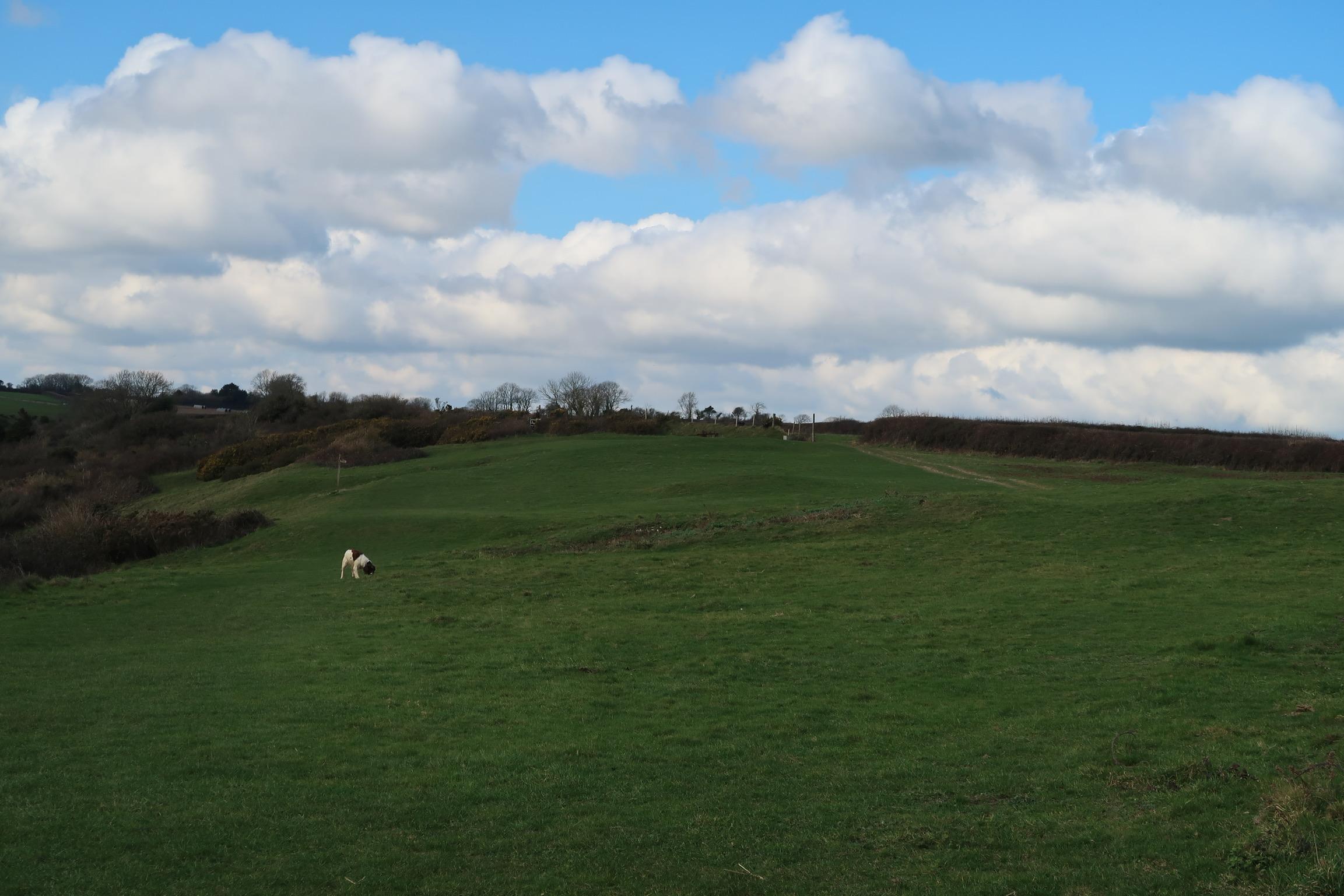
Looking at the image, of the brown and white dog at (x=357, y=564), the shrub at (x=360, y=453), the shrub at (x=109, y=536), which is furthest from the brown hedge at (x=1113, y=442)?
the shrub at (x=109, y=536)

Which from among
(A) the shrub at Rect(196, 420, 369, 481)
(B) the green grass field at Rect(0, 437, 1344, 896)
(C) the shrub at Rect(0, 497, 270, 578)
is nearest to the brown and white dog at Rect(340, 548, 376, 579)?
(B) the green grass field at Rect(0, 437, 1344, 896)

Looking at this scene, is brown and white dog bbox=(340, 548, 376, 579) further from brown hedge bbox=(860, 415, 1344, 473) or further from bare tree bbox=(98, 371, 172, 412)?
bare tree bbox=(98, 371, 172, 412)

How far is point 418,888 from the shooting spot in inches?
349

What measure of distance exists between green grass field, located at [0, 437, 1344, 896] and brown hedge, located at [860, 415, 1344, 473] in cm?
2001

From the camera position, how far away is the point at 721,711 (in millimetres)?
16125

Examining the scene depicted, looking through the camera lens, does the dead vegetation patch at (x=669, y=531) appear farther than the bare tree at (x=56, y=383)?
No

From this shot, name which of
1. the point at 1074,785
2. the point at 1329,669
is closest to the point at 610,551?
the point at 1329,669

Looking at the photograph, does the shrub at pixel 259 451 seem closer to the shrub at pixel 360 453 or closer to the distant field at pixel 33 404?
the shrub at pixel 360 453

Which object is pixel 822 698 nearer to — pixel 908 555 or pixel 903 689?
pixel 903 689

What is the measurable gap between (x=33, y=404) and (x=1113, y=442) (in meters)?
145

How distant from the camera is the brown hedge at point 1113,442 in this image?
54750 mm

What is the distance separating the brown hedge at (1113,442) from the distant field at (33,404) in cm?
10438

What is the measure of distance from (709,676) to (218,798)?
9.27 m

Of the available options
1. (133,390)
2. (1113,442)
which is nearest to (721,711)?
(1113,442)
